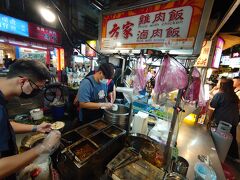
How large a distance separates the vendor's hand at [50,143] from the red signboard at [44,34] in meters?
8.14

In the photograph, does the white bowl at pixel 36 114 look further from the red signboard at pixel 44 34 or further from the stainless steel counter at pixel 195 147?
the red signboard at pixel 44 34

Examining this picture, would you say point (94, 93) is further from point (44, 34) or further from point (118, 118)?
point (44, 34)

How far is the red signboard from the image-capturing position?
24.1 ft

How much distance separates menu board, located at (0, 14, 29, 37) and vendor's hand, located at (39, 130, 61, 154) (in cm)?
763

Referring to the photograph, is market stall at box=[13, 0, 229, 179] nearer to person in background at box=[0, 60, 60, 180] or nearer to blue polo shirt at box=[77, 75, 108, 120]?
person in background at box=[0, 60, 60, 180]

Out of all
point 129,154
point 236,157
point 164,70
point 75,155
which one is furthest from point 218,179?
point 236,157

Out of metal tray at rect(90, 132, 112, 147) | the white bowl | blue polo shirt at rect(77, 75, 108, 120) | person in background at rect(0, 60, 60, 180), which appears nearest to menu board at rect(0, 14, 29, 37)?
the white bowl

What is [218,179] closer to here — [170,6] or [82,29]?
[170,6]

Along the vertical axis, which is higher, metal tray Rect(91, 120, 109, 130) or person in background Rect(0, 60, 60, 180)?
person in background Rect(0, 60, 60, 180)

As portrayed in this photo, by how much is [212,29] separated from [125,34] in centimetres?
335

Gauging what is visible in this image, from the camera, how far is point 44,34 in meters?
8.04

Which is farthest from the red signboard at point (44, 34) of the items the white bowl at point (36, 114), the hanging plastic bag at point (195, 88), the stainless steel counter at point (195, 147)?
the stainless steel counter at point (195, 147)

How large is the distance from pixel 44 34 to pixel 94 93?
304 inches

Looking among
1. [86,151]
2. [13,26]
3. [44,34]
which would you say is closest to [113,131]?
[86,151]
